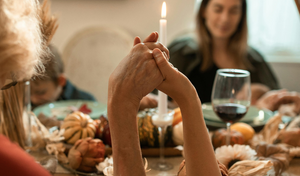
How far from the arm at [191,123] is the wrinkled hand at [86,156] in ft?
0.69

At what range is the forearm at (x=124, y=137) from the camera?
0.43 metres

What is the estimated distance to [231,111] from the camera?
0.65 m

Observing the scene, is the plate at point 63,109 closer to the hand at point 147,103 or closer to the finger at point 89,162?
the hand at point 147,103

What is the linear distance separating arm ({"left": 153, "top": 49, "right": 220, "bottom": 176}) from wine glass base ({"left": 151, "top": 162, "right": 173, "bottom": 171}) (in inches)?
6.6

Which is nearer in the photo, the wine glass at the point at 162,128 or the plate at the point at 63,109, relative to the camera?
the wine glass at the point at 162,128

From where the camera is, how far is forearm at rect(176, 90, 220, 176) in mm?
460

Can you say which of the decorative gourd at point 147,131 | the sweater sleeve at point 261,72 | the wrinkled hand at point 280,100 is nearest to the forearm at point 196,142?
the decorative gourd at point 147,131

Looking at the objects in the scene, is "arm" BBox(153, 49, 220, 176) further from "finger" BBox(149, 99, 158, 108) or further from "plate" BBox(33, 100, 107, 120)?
"plate" BBox(33, 100, 107, 120)

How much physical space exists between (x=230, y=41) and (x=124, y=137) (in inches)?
61.9

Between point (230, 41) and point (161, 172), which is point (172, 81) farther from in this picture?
point (230, 41)

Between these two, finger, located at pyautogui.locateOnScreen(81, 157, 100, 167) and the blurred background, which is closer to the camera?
finger, located at pyautogui.locateOnScreen(81, 157, 100, 167)

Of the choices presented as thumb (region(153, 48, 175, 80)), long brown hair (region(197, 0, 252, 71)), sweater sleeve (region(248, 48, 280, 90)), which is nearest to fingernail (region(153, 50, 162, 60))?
thumb (region(153, 48, 175, 80))

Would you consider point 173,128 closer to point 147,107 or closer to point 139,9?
point 147,107

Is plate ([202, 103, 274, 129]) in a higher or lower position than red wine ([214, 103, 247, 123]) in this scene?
lower
